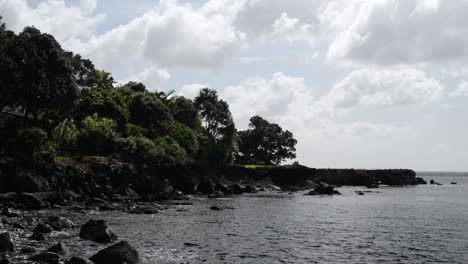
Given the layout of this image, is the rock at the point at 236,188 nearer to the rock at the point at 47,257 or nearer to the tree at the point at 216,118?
the tree at the point at 216,118

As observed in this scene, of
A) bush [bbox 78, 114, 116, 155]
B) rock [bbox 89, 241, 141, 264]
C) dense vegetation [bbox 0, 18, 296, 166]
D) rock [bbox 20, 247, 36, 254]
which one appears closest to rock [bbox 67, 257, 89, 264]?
rock [bbox 89, 241, 141, 264]

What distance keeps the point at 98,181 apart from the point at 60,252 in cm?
3775

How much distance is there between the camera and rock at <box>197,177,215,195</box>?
256 ft

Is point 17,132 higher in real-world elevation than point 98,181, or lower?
higher

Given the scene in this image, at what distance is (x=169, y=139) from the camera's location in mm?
81625

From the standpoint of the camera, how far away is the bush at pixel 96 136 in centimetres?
6675

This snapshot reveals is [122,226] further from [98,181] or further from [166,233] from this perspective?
[98,181]

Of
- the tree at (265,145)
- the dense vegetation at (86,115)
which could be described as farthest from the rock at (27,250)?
the tree at (265,145)

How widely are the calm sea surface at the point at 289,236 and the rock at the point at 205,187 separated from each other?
26108mm

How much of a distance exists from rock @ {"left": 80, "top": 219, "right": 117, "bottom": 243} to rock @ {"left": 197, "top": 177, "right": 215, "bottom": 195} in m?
48.6

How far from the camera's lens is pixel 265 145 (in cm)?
13350

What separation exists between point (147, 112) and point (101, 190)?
29944 mm

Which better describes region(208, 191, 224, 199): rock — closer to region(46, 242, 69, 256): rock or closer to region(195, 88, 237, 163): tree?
region(195, 88, 237, 163): tree

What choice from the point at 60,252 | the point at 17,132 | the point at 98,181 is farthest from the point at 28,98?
the point at 60,252
